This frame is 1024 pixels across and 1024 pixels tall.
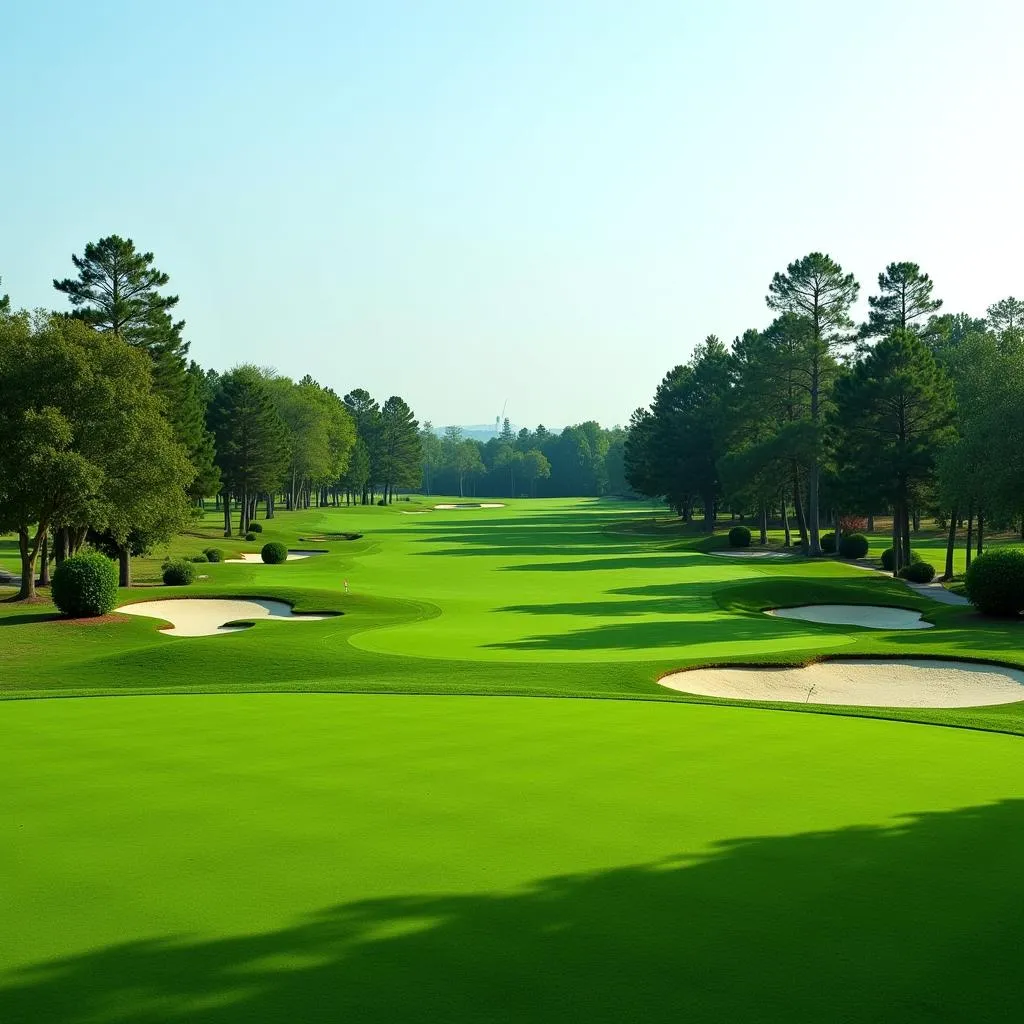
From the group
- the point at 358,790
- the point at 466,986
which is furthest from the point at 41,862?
the point at 466,986

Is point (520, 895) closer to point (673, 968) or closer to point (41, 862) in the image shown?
point (673, 968)

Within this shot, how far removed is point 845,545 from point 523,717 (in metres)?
53.7

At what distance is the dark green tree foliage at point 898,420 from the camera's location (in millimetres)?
54000

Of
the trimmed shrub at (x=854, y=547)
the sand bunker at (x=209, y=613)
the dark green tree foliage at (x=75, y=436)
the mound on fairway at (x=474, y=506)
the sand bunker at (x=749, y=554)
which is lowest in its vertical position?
the sand bunker at (x=209, y=613)

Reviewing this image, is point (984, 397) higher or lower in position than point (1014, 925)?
higher

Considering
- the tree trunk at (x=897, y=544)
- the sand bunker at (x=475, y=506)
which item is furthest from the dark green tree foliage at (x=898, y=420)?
the sand bunker at (x=475, y=506)

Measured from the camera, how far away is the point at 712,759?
1180cm

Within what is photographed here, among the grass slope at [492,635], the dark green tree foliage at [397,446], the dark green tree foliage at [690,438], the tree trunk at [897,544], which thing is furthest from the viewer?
the dark green tree foliage at [397,446]

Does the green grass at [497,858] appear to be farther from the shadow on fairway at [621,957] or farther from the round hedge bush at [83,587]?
the round hedge bush at [83,587]

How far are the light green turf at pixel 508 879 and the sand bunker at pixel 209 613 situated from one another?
21203 millimetres

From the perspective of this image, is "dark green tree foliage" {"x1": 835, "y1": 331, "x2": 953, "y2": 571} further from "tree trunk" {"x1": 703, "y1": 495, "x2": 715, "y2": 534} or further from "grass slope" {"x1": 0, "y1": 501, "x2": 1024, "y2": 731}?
"tree trunk" {"x1": 703, "y1": 495, "x2": 715, "y2": 534}

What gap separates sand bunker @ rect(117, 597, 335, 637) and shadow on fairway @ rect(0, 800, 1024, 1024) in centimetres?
2708

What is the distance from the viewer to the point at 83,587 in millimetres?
31906

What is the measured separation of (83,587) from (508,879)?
27.3 metres
